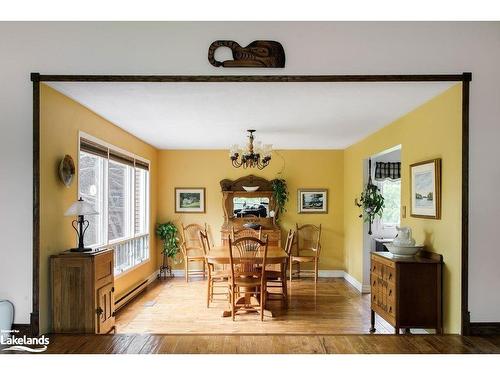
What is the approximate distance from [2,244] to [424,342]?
3.30 meters

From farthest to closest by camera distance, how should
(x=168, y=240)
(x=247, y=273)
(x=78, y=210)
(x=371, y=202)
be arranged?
(x=168, y=240) < (x=371, y=202) < (x=247, y=273) < (x=78, y=210)

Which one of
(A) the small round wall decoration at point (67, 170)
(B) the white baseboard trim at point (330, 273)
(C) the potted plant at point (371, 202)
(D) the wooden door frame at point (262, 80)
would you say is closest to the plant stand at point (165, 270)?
(B) the white baseboard trim at point (330, 273)

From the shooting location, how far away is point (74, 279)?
3332 millimetres

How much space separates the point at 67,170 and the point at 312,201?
16.1 ft

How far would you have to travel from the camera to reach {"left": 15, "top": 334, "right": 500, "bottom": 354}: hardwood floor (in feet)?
9.51

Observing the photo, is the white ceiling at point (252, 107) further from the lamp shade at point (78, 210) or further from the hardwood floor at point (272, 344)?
the hardwood floor at point (272, 344)

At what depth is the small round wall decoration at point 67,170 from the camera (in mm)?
3590

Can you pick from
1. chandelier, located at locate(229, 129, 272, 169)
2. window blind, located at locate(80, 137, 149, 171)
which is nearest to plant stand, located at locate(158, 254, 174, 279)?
window blind, located at locate(80, 137, 149, 171)

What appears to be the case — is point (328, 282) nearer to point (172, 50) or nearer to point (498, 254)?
point (498, 254)

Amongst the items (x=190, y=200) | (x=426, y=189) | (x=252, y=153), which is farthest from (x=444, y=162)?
(x=190, y=200)

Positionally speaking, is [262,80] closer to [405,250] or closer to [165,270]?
[405,250]

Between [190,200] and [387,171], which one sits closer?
[387,171]

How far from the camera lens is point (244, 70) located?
10.0ft

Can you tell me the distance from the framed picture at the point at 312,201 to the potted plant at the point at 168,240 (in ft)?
7.83
